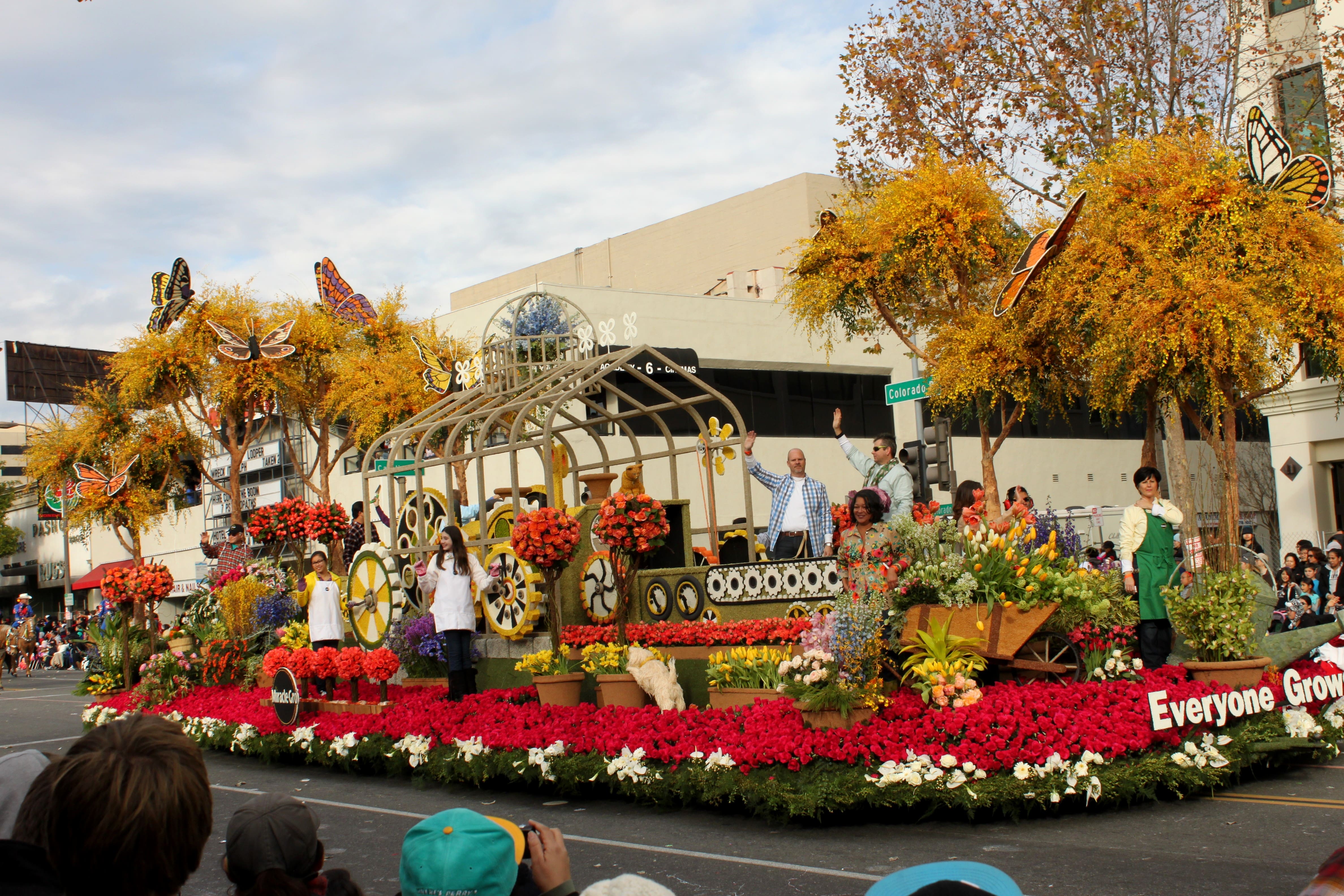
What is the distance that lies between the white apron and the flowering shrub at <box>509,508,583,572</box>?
11.7 ft

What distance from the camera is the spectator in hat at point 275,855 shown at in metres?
2.99

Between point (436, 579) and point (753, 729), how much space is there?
4.27 metres

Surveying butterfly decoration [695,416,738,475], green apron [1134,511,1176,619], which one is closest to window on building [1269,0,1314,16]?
butterfly decoration [695,416,738,475]

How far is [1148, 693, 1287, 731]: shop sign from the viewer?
7.55m

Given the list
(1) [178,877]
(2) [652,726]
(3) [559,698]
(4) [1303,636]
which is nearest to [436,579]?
(3) [559,698]

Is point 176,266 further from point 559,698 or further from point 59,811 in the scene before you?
point 59,811

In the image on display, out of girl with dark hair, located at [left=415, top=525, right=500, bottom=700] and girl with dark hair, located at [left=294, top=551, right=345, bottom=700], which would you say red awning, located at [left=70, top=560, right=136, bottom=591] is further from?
girl with dark hair, located at [left=415, top=525, right=500, bottom=700]

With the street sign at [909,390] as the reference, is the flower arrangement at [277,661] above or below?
below

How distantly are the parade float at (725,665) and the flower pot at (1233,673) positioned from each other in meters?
0.03

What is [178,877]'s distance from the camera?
253 cm

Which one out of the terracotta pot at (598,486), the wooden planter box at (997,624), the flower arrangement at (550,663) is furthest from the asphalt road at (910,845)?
the terracotta pot at (598,486)

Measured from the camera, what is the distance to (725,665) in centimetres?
933

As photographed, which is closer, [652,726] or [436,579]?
[652,726]

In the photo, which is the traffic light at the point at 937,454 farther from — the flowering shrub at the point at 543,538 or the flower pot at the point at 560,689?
the flower pot at the point at 560,689
